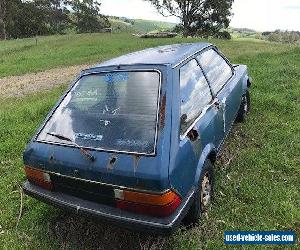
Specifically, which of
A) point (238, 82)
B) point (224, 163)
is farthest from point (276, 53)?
point (224, 163)

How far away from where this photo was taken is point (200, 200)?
13.0ft

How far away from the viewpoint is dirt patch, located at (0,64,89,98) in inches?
474

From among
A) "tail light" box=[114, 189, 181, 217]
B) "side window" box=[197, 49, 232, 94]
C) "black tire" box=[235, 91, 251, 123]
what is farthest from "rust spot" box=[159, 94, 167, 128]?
"black tire" box=[235, 91, 251, 123]

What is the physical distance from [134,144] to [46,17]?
52081 millimetres

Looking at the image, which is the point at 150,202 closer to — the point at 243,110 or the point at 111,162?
the point at 111,162

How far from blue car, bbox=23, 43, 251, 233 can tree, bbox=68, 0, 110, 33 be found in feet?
178

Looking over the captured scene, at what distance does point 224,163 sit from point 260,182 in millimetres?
680

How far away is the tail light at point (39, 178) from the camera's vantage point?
388 cm

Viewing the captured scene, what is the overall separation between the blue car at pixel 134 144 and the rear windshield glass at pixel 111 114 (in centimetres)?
1

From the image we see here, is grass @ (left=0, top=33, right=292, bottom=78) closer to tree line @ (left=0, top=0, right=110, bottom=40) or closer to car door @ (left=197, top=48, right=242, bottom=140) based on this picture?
car door @ (left=197, top=48, right=242, bottom=140)

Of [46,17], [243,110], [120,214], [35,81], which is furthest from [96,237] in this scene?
[46,17]

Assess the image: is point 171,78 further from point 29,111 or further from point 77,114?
point 29,111

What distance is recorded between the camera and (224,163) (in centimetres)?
539

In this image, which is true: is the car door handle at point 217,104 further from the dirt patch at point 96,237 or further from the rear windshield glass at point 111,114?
the dirt patch at point 96,237
